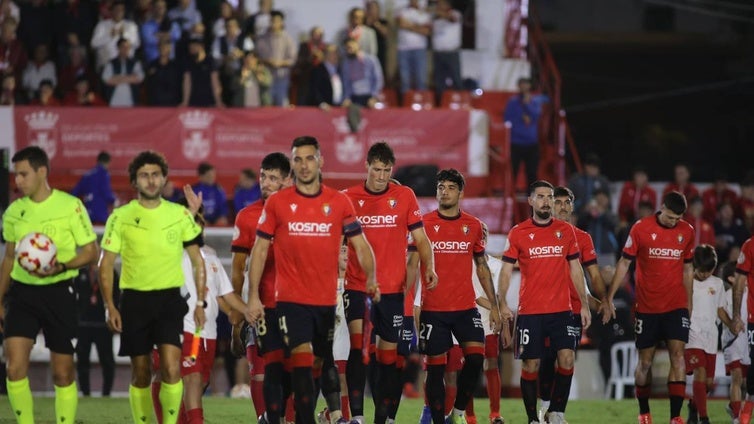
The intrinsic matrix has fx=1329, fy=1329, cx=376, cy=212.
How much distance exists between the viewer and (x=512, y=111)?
2356 cm

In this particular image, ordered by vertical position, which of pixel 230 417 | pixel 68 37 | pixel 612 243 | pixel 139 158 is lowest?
pixel 230 417

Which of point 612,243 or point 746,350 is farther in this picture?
point 612,243

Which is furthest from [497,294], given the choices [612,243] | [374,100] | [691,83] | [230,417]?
[691,83]

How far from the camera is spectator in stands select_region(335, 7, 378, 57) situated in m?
24.5

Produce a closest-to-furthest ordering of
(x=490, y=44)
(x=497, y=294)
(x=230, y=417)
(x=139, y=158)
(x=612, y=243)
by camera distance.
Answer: (x=139, y=158), (x=497, y=294), (x=230, y=417), (x=612, y=243), (x=490, y=44)

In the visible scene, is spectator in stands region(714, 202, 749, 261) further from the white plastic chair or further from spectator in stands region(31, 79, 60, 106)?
spectator in stands region(31, 79, 60, 106)

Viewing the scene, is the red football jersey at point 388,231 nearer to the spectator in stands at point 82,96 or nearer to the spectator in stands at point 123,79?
the spectator in stands at point 123,79

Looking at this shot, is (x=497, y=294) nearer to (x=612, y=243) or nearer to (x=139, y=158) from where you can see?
(x=139, y=158)

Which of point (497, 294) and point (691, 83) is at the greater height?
point (691, 83)

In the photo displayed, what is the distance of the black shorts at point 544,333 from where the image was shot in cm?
1306

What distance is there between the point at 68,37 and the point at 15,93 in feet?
4.63

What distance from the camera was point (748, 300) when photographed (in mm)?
14766

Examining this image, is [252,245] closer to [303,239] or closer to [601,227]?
[303,239]

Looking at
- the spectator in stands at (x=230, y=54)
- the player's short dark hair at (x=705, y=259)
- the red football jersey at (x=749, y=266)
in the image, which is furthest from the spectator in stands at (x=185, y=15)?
the red football jersey at (x=749, y=266)
